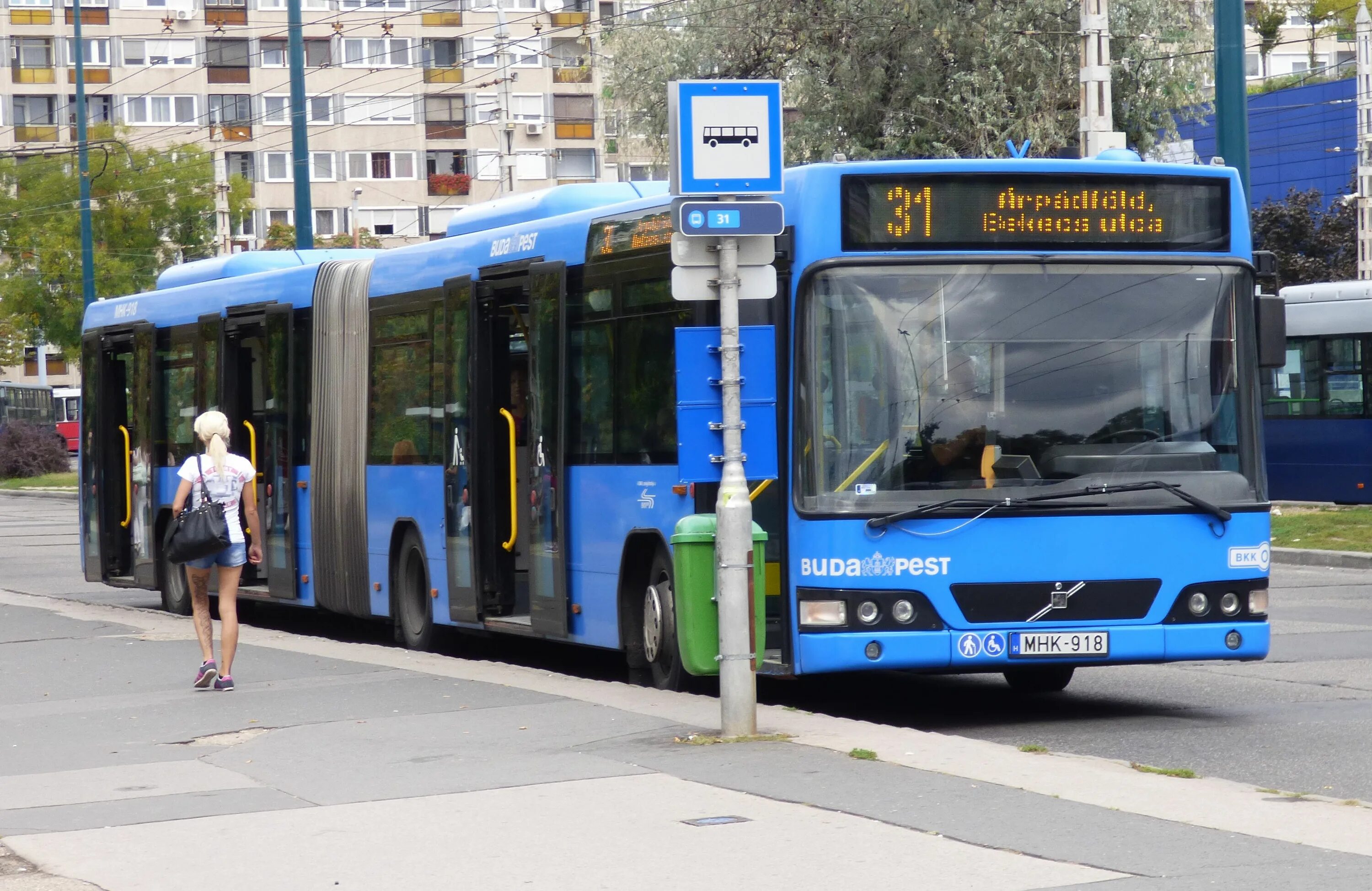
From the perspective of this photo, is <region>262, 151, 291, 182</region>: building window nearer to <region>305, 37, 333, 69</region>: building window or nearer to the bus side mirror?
<region>305, 37, 333, 69</region>: building window

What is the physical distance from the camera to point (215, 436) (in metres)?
12.5

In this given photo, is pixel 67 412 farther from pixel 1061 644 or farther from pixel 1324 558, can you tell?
pixel 1061 644

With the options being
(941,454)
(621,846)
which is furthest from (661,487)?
(621,846)

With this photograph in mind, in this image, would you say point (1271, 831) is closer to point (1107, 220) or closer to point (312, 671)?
point (1107, 220)

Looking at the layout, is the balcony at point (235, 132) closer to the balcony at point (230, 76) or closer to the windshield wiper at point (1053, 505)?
the balcony at point (230, 76)

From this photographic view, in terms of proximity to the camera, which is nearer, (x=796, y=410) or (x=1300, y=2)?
(x=796, y=410)

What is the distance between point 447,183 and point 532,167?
3740mm

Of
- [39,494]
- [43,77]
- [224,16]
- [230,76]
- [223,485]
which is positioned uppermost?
[224,16]

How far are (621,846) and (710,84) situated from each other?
3.56m

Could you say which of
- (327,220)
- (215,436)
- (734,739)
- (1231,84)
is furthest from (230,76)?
(734,739)

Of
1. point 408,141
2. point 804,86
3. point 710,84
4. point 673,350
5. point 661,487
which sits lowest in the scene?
point 661,487

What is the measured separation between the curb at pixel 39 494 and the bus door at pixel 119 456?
28.5 metres

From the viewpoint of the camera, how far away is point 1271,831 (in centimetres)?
709

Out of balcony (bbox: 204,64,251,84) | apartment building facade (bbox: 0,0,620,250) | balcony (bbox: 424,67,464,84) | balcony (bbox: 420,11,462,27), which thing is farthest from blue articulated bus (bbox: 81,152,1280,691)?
balcony (bbox: 204,64,251,84)
